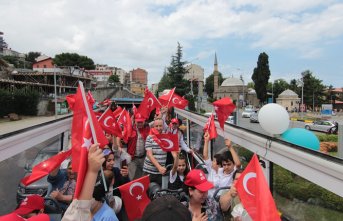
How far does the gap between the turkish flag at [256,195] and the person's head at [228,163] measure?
1113mm

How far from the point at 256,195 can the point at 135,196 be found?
2.25m

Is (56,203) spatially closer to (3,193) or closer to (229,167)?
(3,193)

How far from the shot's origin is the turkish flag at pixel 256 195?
2.17m

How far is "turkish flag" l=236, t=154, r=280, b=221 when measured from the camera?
7.12ft

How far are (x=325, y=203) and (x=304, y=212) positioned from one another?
313mm

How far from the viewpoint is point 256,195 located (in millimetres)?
2342

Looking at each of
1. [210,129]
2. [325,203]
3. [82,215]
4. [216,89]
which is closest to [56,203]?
[82,215]

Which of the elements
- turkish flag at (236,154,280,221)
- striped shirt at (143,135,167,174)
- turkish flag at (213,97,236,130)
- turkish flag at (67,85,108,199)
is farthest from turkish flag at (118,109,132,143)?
turkish flag at (236,154,280,221)

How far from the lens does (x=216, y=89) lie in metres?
124

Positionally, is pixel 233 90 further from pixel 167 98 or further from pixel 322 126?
pixel 167 98

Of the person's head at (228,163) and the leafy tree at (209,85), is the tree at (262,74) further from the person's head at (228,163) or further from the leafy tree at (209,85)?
the person's head at (228,163)

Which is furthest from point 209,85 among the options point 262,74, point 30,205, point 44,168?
point 30,205

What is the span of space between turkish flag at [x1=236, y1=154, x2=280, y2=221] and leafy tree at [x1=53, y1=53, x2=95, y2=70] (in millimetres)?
108030

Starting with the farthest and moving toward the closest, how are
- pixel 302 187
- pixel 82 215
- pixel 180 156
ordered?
1. pixel 180 156
2. pixel 302 187
3. pixel 82 215
